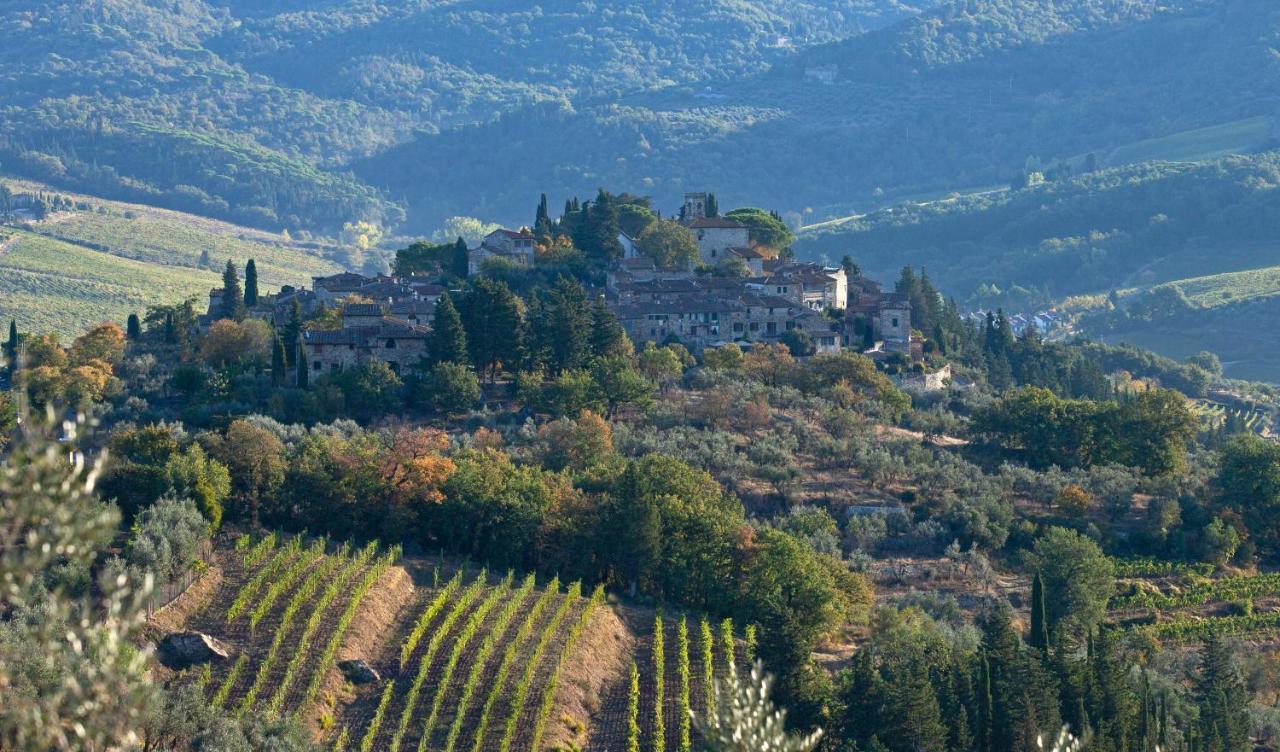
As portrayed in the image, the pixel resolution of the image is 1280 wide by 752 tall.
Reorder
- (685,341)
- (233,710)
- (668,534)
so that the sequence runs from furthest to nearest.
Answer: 1. (685,341)
2. (668,534)
3. (233,710)

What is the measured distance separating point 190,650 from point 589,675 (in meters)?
10.1

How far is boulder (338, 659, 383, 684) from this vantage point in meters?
50.8

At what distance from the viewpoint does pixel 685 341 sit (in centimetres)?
9731

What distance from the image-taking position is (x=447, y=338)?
3263 inches

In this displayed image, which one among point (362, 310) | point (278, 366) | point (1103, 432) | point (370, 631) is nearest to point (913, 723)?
point (370, 631)

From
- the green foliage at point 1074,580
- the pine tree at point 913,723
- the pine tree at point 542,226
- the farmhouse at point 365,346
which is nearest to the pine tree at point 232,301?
the farmhouse at point 365,346

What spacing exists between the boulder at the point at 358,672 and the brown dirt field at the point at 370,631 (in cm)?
19

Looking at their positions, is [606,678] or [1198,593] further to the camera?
[1198,593]

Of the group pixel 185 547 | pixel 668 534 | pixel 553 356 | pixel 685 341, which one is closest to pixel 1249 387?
pixel 685 341

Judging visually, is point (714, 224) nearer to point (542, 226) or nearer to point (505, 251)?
point (542, 226)

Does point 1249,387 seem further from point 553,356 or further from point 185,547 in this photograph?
A: point 185,547

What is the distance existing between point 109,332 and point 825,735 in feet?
165

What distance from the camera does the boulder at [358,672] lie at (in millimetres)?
50750

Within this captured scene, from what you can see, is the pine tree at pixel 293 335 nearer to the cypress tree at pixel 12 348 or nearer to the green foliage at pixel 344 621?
the cypress tree at pixel 12 348
